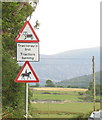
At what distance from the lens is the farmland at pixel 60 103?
12.2 meters

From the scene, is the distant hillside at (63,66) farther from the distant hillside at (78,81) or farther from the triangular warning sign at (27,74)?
the triangular warning sign at (27,74)

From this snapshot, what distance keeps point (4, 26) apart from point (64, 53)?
2.55m

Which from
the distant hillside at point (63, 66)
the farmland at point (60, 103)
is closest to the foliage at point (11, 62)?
the distant hillside at point (63, 66)

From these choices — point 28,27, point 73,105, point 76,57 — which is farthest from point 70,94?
point 28,27

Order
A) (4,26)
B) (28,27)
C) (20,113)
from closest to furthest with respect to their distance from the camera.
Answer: (28,27) → (20,113) → (4,26)

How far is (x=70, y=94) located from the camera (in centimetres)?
1237

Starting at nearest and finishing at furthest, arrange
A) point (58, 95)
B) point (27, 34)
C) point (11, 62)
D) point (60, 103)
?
point (27, 34)
point (11, 62)
point (58, 95)
point (60, 103)

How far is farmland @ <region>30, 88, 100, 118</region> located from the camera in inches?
481

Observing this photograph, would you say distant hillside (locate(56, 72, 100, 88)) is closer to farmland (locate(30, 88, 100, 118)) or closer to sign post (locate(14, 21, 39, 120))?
farmland (locate(30, 88, 100, 118))

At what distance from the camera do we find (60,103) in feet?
41.1

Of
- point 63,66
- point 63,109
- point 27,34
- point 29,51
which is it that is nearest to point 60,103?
point 63,109

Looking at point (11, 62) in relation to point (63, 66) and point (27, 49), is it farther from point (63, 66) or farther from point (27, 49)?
point (27, 49)

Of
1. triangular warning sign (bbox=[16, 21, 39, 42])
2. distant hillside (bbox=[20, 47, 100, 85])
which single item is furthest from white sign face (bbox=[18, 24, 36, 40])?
distant hillside (bbox=[20, 47, 100, 85])

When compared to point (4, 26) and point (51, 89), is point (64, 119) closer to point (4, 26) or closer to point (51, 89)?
point (51, 89)
